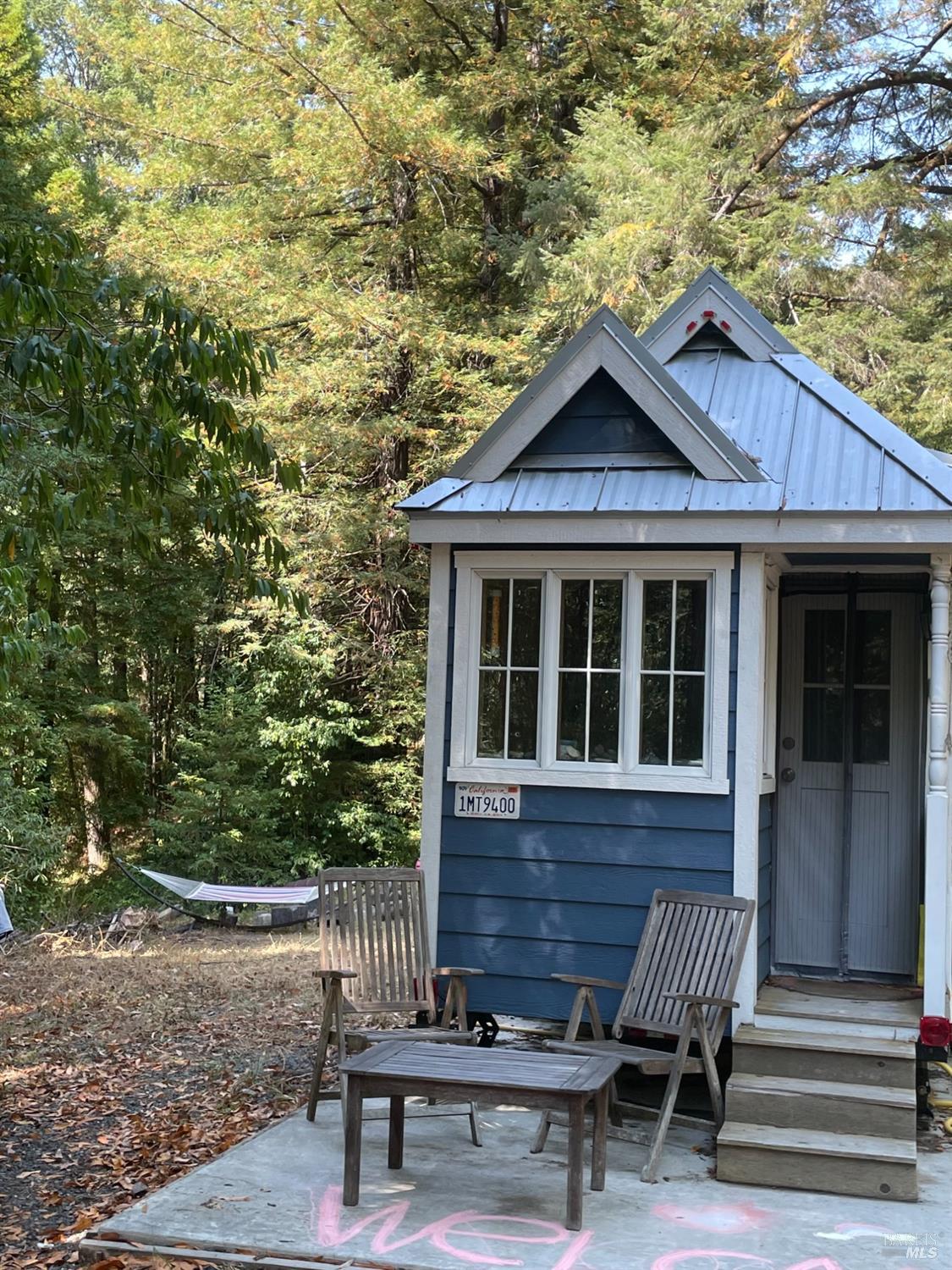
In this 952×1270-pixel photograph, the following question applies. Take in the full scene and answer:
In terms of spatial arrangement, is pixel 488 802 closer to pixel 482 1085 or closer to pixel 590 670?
pixel 590 670

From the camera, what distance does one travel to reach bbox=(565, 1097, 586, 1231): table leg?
4496 mm

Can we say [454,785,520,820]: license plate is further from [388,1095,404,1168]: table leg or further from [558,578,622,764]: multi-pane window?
[388,1095,404,1168]: table leg

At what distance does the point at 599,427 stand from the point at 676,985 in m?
2.76

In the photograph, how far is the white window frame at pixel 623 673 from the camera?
6.07m

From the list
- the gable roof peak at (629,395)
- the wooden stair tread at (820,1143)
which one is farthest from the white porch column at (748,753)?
the wooden stair tread at (820,1143)

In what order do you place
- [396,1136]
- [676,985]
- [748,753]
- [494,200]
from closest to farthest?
[396,1136], [676,985], [748,753], [494,200]

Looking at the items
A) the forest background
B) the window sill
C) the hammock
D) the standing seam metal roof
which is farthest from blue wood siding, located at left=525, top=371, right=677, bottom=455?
the forest background

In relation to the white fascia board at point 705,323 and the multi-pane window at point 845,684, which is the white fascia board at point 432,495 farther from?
the multi-pane window at point 845,684

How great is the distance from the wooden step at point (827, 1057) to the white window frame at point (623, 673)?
1150mm

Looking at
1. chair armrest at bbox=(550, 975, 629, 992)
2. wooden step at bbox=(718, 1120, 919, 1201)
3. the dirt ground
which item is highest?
chair armrest at bbox=(550, 975, 629, 992)

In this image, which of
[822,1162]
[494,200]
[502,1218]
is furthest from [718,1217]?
[494,200]

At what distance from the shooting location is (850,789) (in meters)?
6.92

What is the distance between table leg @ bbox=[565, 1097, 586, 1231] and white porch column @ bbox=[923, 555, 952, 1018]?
2.10 metres

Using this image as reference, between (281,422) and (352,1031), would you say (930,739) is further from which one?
(281,422)
